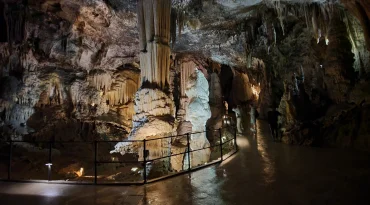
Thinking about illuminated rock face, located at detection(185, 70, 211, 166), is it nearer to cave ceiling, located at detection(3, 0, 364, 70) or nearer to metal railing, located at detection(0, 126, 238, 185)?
metal railing, located at detection(0, 126, 238, 185)

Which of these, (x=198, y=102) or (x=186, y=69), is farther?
(x=186, y=69)

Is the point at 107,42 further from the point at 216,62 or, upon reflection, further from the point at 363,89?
the point at 363,89

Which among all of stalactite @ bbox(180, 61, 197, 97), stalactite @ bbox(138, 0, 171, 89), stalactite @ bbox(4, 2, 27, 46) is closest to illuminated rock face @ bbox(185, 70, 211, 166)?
stalactite @ bbox(138, 0, 171, 89)

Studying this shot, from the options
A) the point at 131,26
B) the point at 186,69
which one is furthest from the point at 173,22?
the point at 186,69

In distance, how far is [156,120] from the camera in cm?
796

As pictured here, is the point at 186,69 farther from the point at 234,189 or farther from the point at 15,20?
the point at 234,189

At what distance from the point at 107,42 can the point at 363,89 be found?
12.6 m

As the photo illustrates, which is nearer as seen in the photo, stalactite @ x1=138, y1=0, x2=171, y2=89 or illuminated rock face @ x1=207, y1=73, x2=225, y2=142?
stalactite @ x1=138, y1=0, x2=171, y2=89

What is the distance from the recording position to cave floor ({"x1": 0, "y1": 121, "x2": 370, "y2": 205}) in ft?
10.9

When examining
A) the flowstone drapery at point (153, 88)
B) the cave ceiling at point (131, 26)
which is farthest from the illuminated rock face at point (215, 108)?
the flowstone drapery at point (153, 88)

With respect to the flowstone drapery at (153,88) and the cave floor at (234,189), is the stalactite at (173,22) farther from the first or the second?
the cave floor at (234,189)

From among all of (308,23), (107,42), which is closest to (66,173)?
(107,42)

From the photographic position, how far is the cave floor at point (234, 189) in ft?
10.9

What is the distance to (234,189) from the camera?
12.2 ft
